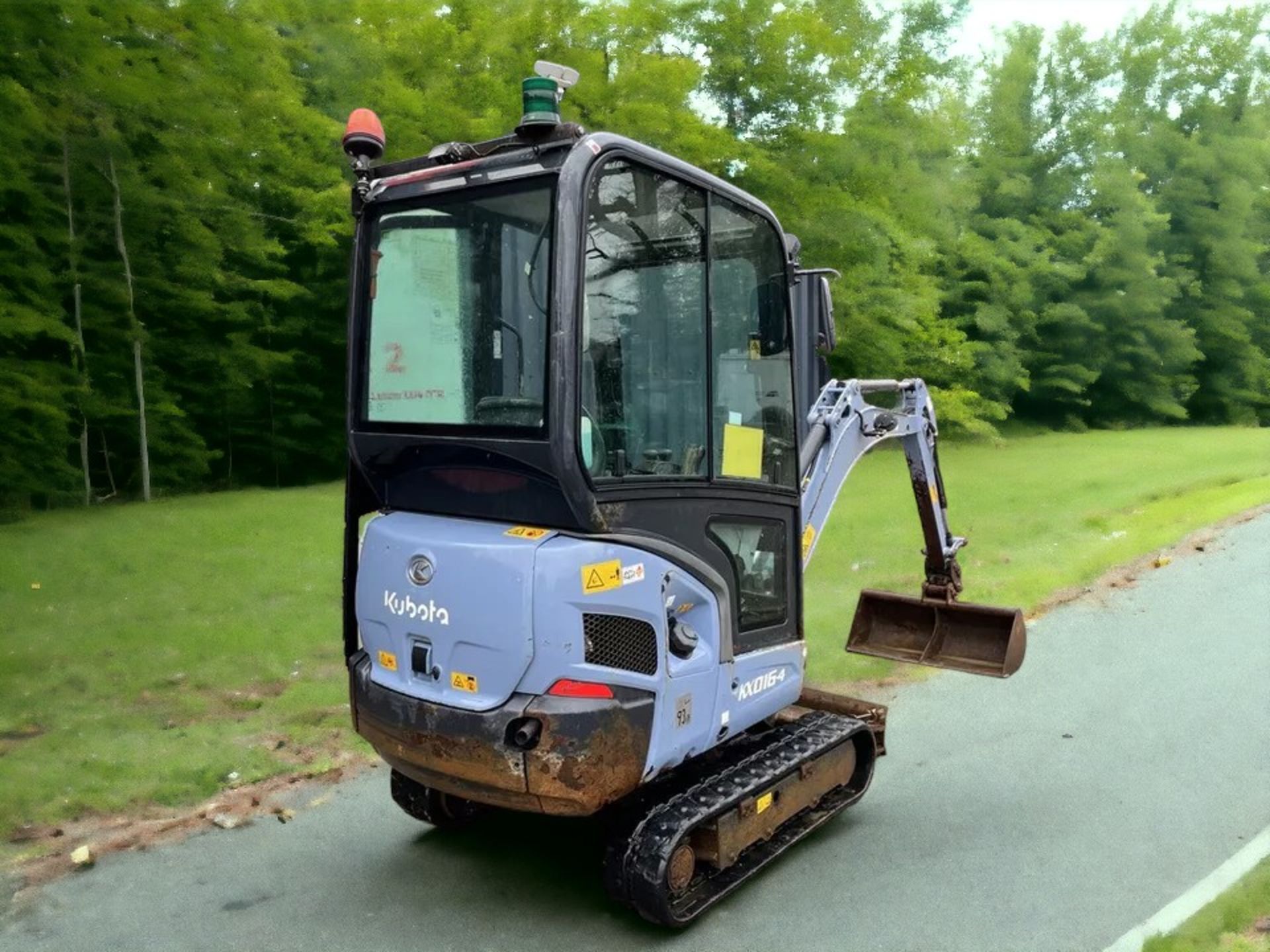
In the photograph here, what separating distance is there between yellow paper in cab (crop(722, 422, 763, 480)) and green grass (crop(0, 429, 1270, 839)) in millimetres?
3043

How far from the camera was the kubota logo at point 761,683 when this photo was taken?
443cm

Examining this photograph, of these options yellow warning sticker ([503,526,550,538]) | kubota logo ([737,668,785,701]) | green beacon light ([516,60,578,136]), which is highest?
green beacon light ([516,60,578,136])

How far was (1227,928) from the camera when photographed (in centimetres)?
382

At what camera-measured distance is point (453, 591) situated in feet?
12.4

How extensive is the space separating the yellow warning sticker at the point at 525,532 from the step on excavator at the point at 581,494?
2 centimetres

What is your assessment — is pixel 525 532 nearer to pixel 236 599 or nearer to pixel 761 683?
pixel 761 683

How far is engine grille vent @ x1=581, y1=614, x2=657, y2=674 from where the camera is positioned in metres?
3.75

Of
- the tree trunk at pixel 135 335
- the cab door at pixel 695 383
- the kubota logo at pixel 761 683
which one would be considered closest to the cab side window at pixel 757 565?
the cab door at pixel 695 383

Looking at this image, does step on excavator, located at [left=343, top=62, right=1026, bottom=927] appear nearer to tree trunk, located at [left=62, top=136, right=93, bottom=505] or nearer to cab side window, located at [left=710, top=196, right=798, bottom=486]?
cab side window, located at [left=710, top=196, right=798, bottom=486]

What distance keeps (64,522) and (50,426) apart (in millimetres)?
1840

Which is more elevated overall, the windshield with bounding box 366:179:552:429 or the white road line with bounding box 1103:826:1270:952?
the windshield with bounding box 366:179:552:429

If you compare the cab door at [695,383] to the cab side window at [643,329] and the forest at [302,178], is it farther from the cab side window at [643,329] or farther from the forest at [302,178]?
the forest at [302,178]

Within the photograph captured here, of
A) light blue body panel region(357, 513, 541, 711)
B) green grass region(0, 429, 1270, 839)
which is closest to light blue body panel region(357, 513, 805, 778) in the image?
light blue body panel region(357, 513, 541, 711)

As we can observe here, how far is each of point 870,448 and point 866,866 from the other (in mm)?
2491
